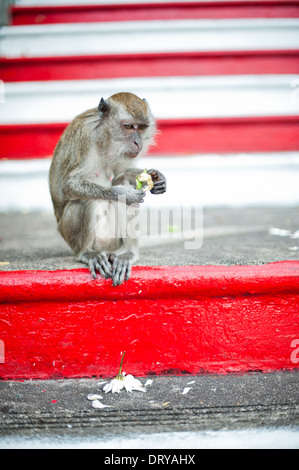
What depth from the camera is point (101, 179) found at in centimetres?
207

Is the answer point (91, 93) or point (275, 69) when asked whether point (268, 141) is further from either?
point (91, 93)

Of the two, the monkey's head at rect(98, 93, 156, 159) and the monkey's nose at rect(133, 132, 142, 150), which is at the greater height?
the monkey's head at rect(98, 93, 156, 159)

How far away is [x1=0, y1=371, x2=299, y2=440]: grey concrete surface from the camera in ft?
4.21

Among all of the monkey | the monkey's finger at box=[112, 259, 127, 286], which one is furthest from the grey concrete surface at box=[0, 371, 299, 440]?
the monkey

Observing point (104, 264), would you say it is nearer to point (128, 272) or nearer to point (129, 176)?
point (128, 272)

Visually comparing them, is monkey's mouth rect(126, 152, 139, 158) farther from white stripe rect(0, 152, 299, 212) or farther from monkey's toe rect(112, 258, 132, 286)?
white stripe rect(0, 152, 299, 212)

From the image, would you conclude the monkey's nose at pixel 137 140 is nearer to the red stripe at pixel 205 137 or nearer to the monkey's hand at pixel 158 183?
the monkey's hand at pixel 158 183

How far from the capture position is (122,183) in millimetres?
2115

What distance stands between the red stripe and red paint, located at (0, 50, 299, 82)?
0.49 meters

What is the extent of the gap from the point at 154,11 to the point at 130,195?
284 centimetres

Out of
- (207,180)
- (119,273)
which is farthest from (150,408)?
(207,180)

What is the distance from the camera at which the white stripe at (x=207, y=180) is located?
3.29 m

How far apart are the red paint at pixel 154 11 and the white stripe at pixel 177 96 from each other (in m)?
0.84
